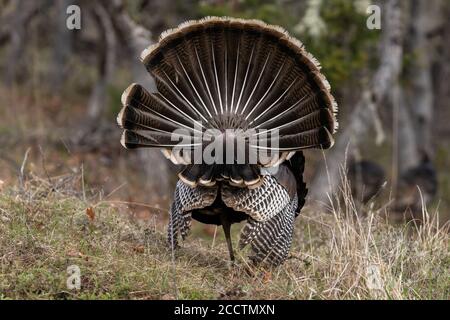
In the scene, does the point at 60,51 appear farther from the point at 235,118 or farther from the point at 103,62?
the point at 235,118

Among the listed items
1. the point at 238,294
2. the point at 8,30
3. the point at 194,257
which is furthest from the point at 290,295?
the point at 8,30

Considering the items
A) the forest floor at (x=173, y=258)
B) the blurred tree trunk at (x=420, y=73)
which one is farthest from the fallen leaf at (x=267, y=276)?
the blurred tree trunk at (x=420, y=73)

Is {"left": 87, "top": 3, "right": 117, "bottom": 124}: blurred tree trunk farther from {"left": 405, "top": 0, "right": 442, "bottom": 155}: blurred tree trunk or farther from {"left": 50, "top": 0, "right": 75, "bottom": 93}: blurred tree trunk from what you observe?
{"left": 405, "top": 0, "right": 442, "bottom": 155}: blurred tree trunk

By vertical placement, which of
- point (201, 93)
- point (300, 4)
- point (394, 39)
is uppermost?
point (300, 4)

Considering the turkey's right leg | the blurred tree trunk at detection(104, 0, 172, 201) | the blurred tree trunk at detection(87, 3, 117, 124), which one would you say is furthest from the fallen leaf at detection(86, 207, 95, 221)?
the blurred tree trunk at detection(87, 3, 117, 124)

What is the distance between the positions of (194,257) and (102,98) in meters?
10.4

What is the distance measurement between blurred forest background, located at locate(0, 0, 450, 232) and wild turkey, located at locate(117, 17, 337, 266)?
A: 193cm

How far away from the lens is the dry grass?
5227 millimetres

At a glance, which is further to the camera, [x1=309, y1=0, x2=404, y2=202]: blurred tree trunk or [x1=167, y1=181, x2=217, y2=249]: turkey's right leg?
[x1=309, y1=0, x2=404, y2=202]: blurred tree trunk

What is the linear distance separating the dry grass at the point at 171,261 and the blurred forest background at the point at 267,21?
121cm

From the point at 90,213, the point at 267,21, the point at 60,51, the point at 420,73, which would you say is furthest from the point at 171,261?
the point at 60,51

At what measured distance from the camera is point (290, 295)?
522 cm

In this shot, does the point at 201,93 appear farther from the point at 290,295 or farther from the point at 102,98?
the point at 102,98

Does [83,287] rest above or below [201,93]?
below
